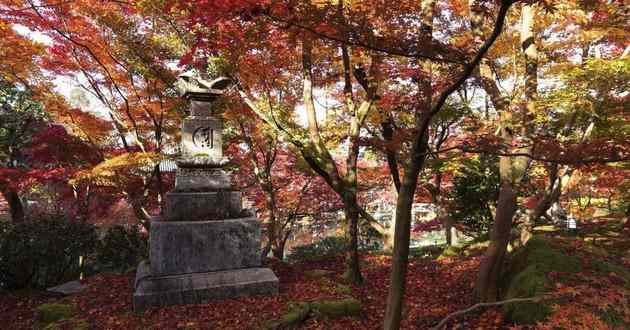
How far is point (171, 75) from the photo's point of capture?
10500mm

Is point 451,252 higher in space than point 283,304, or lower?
lower

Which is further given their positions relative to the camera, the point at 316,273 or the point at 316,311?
the point at 316,273

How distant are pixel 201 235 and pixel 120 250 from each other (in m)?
6.06

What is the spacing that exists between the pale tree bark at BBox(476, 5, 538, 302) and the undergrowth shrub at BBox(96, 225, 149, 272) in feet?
33.9

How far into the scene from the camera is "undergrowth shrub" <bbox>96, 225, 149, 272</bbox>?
1112 cm

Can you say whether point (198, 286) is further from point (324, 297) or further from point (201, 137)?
point (201, 137)

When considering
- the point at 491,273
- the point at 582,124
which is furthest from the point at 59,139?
the point at 582,124

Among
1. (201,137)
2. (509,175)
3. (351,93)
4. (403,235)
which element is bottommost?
(403,235)

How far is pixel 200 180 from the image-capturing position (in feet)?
26.0

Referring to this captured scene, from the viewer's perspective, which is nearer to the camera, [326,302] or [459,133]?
[326,302]

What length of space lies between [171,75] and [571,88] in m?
10.8

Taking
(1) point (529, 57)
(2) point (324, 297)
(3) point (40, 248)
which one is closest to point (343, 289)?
(2) point (324, 297)

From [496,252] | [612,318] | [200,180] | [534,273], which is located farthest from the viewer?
[200,180]

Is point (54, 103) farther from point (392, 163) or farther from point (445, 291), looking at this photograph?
point (445, 291)
